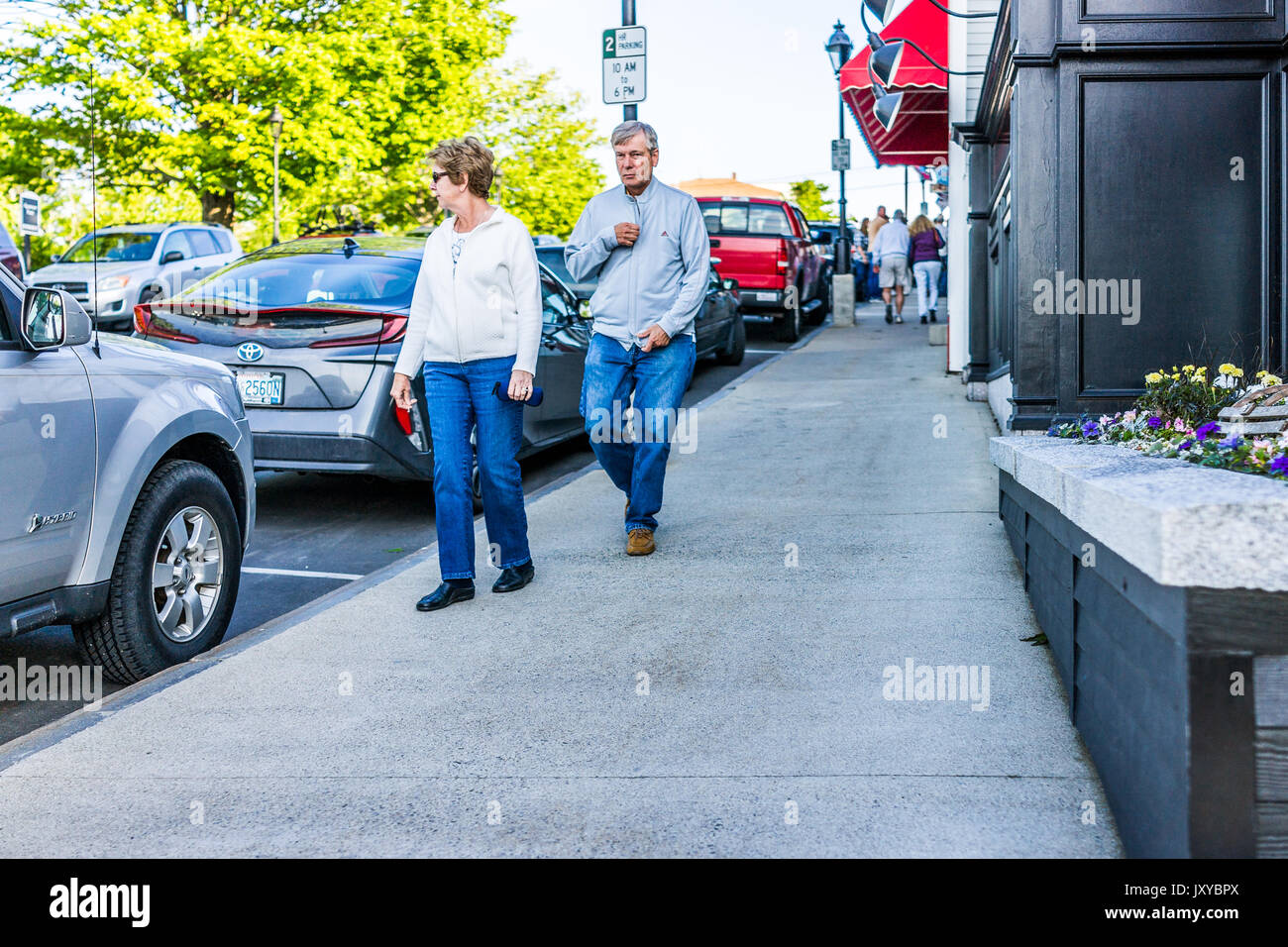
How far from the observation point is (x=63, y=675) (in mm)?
4848

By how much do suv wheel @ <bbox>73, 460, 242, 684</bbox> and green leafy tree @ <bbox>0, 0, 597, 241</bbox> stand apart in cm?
2044

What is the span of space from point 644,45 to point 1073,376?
27.9 feet

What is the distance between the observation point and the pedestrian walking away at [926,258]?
21.0 meters

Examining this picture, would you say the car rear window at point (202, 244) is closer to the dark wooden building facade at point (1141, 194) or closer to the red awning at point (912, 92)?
the red awning at point (912, 92)

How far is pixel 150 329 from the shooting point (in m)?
7.64

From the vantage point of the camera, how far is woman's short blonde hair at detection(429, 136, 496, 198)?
17.7ft

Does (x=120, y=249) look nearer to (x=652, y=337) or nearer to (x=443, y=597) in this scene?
(x=652, y=337)

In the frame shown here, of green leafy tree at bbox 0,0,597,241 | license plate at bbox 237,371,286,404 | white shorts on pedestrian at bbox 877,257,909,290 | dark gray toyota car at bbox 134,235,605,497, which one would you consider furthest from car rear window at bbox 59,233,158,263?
license plate at bbox 237,371,286,404

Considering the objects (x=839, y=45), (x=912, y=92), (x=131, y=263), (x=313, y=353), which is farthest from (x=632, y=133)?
(x=839, y=45)

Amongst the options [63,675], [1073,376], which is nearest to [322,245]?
[63,675]

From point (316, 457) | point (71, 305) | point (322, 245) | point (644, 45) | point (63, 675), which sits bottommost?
point (63, 675)

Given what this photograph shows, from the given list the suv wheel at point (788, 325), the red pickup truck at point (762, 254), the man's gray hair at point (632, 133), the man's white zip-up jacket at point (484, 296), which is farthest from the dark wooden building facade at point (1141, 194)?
the suv wheel at point (788, 325)

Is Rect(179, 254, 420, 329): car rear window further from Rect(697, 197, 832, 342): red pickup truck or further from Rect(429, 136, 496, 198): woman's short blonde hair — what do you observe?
Rect(697, 197, 832, 342): red pickup truck
